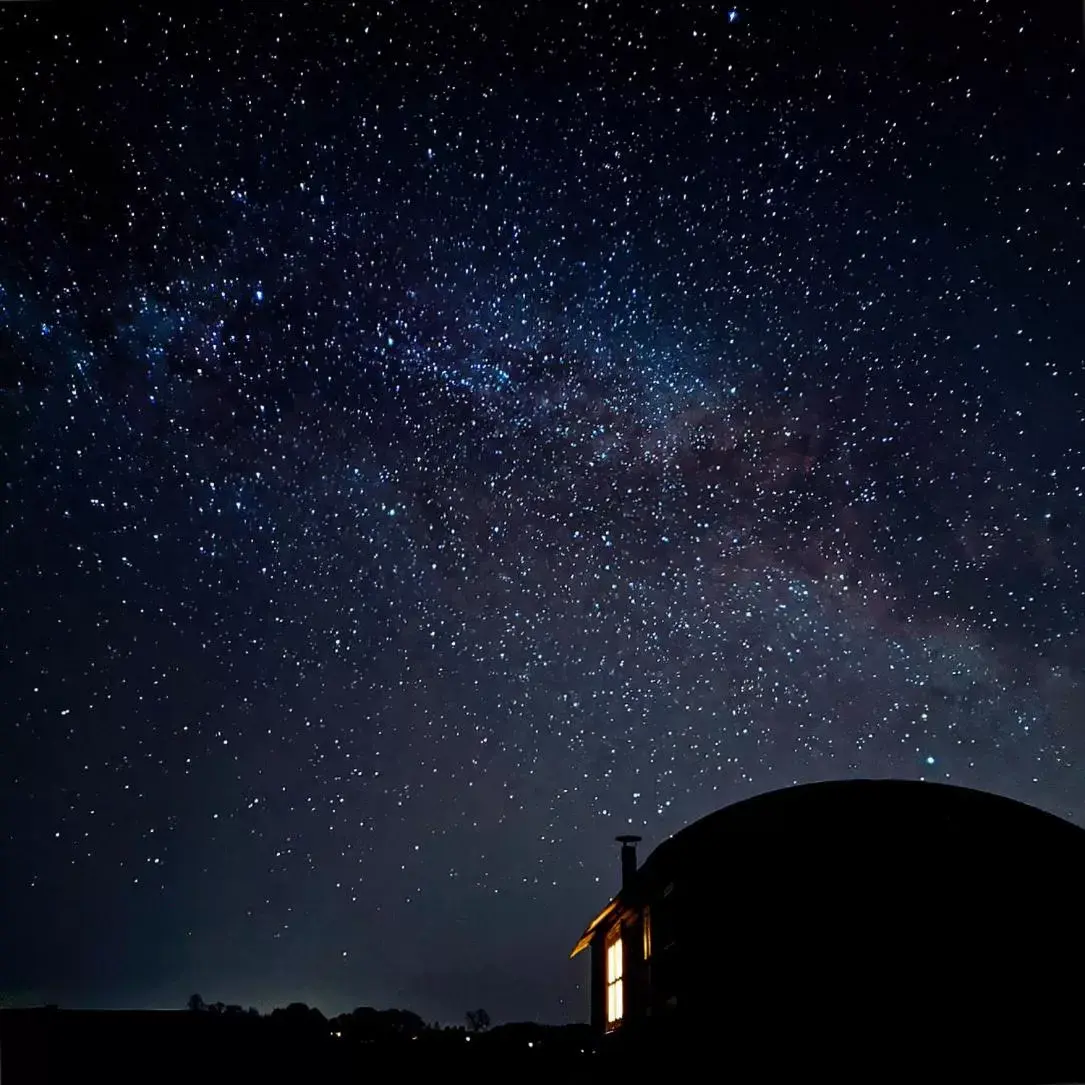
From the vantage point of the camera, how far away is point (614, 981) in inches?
556

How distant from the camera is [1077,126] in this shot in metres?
7.49

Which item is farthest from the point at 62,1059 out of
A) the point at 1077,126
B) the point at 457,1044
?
the point at 1077,126

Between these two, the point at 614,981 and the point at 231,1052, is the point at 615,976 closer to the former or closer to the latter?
the point at 614,981

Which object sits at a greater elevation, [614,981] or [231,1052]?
[614,981]

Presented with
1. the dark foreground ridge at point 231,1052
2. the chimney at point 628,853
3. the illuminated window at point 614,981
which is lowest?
the dark foreground ridge at point 231,1052

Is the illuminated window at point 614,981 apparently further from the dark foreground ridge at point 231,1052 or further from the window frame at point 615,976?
the dark foreground ridge at point 231,1052

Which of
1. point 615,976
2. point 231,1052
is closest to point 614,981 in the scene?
point 615,976

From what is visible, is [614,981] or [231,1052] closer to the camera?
[614,981]

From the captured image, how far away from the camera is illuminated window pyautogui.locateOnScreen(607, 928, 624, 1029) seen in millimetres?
13586

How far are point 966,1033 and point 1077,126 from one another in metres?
8.47

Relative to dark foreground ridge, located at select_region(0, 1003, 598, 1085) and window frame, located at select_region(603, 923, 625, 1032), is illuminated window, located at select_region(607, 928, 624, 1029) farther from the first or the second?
dark foreground ridge, located at select_region(0, 1003, 598, 1085)

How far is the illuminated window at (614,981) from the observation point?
44.6 feet

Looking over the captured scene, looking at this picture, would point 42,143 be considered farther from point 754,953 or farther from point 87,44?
point 754,953

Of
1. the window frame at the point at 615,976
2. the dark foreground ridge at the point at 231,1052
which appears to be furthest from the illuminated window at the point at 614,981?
the dark foreground ridge at the point at 231,1052
